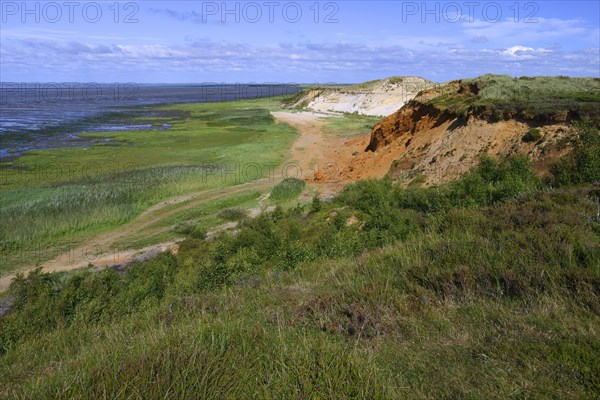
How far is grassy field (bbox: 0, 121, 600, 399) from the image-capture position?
12.3 ft

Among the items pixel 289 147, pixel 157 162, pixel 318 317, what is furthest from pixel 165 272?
pixel 289 147

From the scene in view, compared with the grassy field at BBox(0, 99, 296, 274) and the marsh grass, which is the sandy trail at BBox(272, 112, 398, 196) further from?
the marsh grass

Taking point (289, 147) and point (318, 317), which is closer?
point (318, 317)

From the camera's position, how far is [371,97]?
7306 centimetres

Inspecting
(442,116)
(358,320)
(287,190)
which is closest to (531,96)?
(442,116)

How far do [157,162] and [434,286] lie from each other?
1118 inches

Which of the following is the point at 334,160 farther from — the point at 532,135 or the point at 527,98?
the point at 532,135

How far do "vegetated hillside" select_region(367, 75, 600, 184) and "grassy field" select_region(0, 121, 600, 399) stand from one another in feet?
24.3

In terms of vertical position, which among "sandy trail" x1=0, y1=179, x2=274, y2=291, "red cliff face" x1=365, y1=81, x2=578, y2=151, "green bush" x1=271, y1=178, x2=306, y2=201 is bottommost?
"sandy trail" x1=0, y1=179, x2=274, y2=291

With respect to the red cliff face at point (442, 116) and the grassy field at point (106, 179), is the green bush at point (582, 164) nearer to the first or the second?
the red cliff face at point (442, 116)

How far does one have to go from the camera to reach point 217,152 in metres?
35.9

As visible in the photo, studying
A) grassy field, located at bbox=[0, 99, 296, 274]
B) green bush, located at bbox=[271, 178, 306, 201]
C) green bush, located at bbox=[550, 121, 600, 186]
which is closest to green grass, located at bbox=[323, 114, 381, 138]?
grassy field, located at bbox=[0, 99, 296, 274]

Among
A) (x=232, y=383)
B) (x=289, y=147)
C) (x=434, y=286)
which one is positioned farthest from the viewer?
(x=289, y=147)

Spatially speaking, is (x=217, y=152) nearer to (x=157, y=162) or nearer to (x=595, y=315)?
(x=157, y=162)
